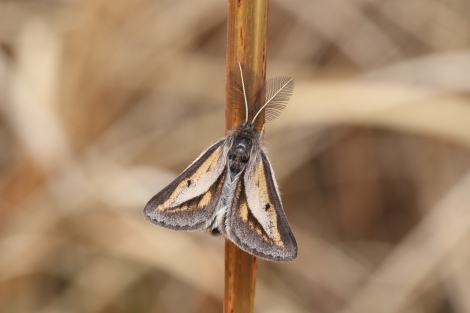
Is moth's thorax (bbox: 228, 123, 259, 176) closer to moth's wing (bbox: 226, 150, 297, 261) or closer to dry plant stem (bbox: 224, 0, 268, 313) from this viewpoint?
moth's wing (bbox: 226, 150, 297, 261)

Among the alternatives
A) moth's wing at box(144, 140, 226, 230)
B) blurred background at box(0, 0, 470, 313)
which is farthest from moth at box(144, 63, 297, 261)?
blurred background at box(0, 0, 470, 313)

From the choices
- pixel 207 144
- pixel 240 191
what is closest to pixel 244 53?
pixel 240 191

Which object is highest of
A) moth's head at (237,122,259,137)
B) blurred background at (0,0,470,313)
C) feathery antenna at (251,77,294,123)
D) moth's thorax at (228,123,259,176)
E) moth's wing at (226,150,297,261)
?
blurred background at (0,0,470,313)

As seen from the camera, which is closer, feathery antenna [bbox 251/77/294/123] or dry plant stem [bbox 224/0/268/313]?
dry plant stem [bbox 224/0/268/313]

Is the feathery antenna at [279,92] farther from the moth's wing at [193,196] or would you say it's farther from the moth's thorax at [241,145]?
the moth's wing at [193,196]

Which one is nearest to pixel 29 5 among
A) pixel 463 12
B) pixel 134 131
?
pixel 134 131

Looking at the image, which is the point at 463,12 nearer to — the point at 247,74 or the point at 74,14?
the point at 247,74

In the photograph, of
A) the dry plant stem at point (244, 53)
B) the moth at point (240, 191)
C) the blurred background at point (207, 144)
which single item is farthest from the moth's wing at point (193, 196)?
the blurred background at point (207, 144)
